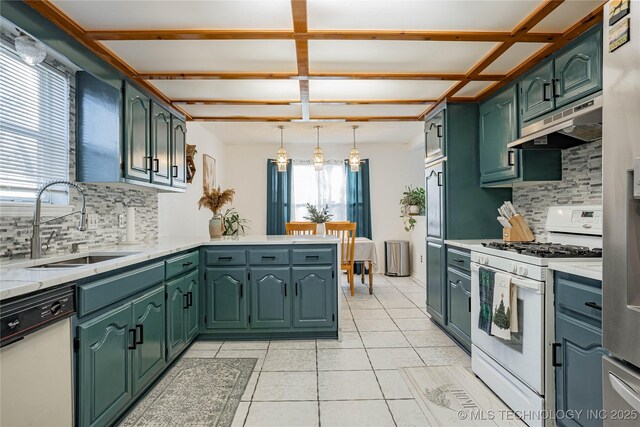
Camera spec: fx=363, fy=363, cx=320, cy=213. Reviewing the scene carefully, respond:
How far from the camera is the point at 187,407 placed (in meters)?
2.15

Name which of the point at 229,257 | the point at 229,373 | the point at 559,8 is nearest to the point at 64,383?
the point at 229,373

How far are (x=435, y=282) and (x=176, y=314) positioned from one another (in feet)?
7.87

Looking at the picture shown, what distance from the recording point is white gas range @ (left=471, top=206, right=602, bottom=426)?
186cm

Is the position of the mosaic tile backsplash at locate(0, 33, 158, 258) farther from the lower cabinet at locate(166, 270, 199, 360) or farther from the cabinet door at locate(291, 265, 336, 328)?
the cabinet door at locate(291, 265, 336, 328)

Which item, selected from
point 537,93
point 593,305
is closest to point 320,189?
point 537,93

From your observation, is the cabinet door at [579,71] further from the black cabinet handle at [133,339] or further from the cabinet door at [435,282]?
the black cabinet handle at [133,339]

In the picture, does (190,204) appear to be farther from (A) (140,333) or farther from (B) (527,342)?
(B) (527,342)

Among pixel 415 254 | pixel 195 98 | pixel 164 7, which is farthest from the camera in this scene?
pixel 415 254

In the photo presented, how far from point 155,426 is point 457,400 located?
1748 millimetres

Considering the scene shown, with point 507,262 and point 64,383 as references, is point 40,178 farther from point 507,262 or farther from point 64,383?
point 507,262

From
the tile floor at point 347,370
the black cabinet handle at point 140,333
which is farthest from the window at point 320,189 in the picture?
the black cabinet handle at point 140,333

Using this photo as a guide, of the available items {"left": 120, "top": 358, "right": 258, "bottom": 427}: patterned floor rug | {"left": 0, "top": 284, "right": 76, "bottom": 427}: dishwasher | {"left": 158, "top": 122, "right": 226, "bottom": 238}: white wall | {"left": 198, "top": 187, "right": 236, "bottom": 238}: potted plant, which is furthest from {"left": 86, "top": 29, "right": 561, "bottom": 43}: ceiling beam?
{"left": 120, "top": 358, "right": 258, "bottom": 427}: patterned floor rug

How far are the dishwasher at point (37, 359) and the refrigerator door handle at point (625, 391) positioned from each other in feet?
6.48

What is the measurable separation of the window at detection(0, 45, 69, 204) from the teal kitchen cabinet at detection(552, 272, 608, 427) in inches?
113
